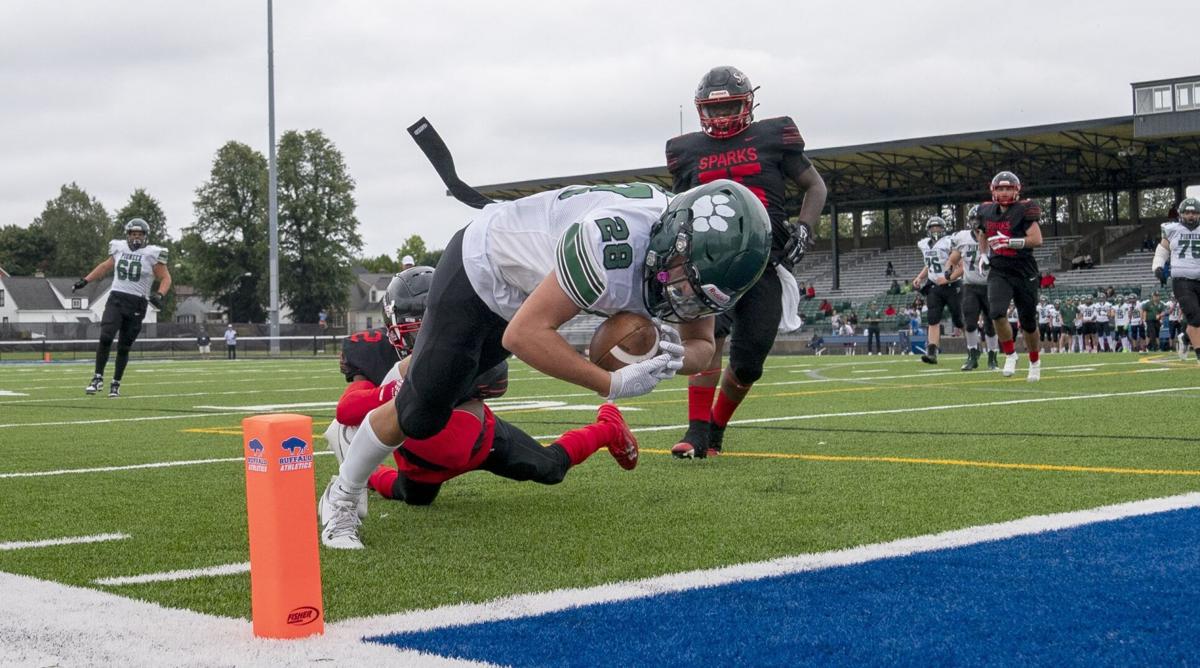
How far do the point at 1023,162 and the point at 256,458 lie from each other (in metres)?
46.9

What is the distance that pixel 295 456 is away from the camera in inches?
117

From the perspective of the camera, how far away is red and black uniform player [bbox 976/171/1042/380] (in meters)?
12.5

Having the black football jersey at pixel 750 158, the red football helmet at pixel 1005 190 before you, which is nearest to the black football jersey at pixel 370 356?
the black football jersey at pixel 750 158

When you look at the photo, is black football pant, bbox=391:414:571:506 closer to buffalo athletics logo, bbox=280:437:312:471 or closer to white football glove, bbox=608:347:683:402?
white football glove, bbox=608:347:683:402

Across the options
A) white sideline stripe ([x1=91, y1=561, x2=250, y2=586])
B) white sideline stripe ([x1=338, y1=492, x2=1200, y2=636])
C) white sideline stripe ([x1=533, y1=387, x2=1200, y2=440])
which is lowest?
white sideline stripe ([x1=533, y1=387, x2=1200, y2=440])

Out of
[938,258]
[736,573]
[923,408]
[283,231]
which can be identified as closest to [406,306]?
[736,573]

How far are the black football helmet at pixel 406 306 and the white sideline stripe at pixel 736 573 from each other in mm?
1912

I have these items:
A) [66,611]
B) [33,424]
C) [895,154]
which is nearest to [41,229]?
[895,154]

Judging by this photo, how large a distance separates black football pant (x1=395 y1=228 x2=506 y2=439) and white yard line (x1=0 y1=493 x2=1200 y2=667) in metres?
1.02

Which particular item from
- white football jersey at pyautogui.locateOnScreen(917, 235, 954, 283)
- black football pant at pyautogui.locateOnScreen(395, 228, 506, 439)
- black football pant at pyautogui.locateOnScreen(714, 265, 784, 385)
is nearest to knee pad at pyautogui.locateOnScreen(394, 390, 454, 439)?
black football pant at pyautogui.locateOnScreen(395, 228, 506, 439)

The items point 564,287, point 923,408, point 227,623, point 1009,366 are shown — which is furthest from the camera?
point 1009,366

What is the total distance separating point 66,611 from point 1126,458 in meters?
4.58

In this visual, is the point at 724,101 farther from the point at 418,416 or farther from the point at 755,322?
the point at 418,416

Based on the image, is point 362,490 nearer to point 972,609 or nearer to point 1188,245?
point 972,609
